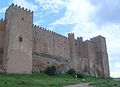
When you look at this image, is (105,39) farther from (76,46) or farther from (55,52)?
(55,52)

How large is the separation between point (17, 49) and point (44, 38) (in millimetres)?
7685

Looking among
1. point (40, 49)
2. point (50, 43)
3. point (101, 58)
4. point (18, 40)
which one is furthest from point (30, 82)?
point (101, 58)

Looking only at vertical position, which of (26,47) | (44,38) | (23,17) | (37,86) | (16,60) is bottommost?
(37,86)

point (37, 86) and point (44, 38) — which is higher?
Answer: point (44, 38)

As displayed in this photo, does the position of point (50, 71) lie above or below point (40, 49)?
below

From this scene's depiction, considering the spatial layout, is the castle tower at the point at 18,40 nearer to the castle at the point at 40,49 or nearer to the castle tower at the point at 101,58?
the castle at the point at 40,49

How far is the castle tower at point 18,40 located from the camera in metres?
23.4

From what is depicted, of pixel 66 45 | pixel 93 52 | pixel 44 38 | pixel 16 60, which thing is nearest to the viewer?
pixel 16 60

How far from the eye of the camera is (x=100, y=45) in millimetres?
41781

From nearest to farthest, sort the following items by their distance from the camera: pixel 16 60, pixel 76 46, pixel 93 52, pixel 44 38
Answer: pixel 16 60, pixel 44 38, pixel 76 46, pixel 93 52

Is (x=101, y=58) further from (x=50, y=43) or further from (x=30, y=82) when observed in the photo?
(x=30, y=82)

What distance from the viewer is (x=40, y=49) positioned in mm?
29812

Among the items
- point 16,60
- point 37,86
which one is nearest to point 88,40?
point 16,60

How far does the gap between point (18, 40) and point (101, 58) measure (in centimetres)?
2131
